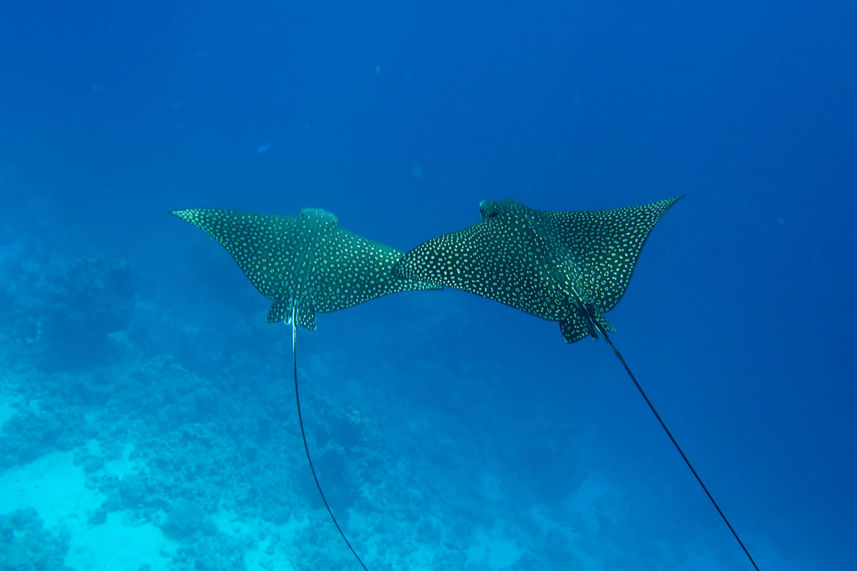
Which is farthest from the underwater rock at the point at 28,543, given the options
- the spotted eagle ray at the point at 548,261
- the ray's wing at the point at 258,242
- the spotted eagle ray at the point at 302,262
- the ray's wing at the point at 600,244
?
the ray's wing at the point at 600,244

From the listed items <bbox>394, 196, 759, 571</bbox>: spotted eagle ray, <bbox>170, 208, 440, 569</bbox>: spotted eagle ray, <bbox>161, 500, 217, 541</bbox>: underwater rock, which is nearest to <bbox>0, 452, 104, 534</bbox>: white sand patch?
<bbox>161, 500, 217, 541</bbox>: underwater rock

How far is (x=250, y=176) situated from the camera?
36.6 m

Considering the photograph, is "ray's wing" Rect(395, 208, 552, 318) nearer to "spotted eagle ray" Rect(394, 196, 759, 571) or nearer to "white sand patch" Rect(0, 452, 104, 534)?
"spotted eagle ray" Rect(394, 196, 759, 571)

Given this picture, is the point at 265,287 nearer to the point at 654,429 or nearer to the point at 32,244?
the point at 32,244

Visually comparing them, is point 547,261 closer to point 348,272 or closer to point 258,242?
point 348,272

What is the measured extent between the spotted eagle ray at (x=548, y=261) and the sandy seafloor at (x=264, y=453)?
34.4 feet

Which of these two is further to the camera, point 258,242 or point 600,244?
point 258,242

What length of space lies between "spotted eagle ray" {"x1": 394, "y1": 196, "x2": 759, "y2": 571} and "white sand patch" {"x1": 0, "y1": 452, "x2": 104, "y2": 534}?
11.5 meters

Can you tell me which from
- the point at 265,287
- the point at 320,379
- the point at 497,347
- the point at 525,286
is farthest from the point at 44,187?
the point at 525,286

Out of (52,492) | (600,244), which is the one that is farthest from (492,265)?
(52,492)

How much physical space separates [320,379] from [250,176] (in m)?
24.6

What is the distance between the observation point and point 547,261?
14.8 ft

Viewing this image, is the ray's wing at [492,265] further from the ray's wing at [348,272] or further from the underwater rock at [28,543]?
the underwater rock at [28,543]

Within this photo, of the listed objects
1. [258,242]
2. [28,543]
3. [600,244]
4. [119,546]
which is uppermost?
[28,543]
